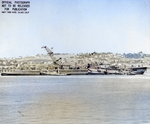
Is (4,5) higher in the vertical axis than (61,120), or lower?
higher

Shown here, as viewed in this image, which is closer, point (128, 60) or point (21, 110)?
point (21, 110)

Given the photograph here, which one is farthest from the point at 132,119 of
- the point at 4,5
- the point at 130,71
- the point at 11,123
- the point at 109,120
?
the point at 130,71

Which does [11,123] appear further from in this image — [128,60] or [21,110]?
[128,60]

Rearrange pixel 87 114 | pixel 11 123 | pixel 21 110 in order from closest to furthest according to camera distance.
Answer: pixel 11 123, pixel 87 114, pixel 21 110

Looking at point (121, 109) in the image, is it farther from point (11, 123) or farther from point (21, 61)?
point (21, 61)

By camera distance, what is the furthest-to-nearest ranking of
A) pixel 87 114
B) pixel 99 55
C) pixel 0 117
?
pixel 99 55, pixel 87 114, pixel 0 117

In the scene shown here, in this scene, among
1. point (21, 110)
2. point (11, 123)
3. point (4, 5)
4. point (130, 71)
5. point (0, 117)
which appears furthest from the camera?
point (130, 71)

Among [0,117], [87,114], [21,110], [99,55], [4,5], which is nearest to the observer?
[0,117]

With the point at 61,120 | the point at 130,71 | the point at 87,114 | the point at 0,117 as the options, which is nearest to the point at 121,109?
the point at 87,114

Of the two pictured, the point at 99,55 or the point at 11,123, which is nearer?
the point at 11,123
